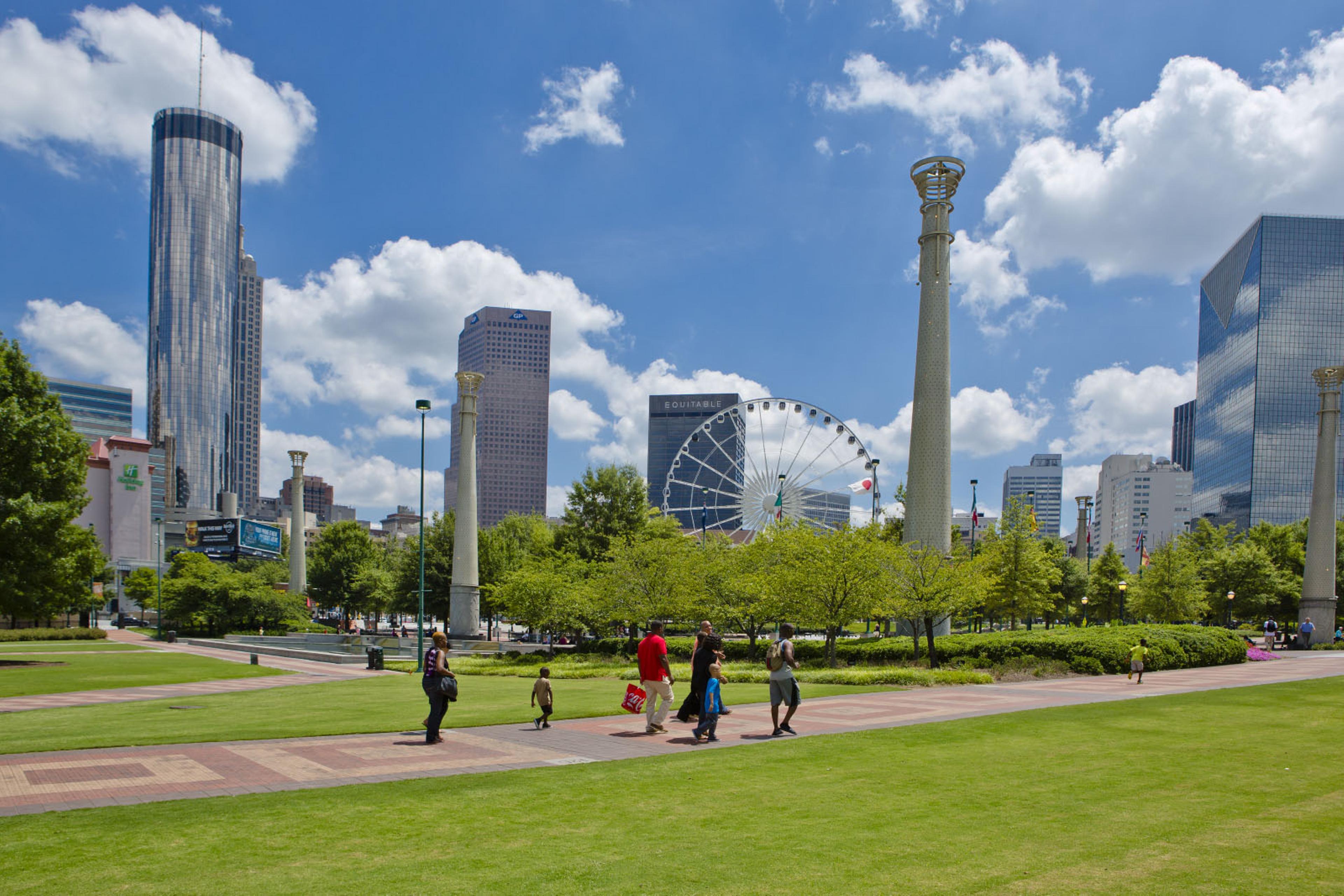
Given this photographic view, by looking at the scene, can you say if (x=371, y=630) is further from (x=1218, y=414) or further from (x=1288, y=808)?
(x=1218, y=414)

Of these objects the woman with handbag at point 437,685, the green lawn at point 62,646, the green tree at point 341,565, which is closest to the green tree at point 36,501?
the green lawn at point 62,646

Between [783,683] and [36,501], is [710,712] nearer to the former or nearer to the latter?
[783,683]

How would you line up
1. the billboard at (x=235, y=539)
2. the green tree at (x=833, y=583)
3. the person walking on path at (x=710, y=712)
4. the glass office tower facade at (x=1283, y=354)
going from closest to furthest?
the person walking on path at (x=710, y=712), the green tree at (x=833, y=583), the billboard at (x=235, y=539), the glass office tower facade at (x=1283, y=354)

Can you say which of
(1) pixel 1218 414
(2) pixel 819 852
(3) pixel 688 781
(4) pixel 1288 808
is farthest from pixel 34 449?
(1) pixel 1218 414

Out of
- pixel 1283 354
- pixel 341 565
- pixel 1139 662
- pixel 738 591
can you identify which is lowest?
pixel 341 565

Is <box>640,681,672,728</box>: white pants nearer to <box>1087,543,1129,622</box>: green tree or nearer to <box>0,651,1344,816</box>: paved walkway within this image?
<box>0,651,1344,816</box>: paved walkway

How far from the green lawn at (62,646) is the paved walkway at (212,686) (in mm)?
2482

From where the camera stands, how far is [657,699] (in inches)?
557

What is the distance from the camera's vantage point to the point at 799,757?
11.3 m

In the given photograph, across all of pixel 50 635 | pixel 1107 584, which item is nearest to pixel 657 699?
pixel 50 635

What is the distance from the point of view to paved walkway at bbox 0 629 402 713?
845 inches

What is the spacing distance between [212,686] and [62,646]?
30.6 meters

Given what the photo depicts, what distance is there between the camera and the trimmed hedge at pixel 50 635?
175 feet

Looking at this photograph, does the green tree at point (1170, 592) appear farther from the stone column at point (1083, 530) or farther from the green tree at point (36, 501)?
the green tree at point (36, 501)
